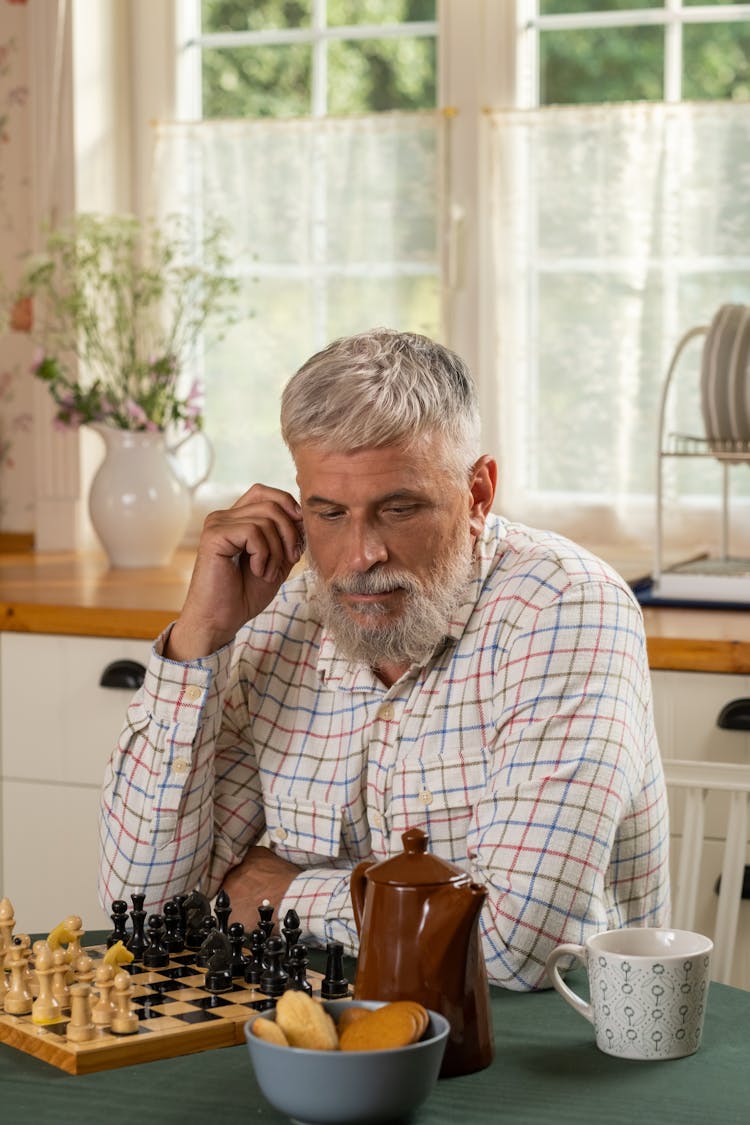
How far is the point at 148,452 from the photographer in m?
3.08

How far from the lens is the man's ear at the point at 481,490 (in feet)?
5.57

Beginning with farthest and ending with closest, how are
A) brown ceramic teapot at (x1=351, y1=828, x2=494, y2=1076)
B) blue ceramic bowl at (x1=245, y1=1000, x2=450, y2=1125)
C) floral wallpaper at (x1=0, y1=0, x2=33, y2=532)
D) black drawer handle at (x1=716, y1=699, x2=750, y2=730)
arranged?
floral wallpaper at (x1=0, y1=0, x2=33, y2=532), black drawer handle at (x1=716, y1=699, x2=750, y2=730), brown ceramic teapot at (x1=351, y1=828, x2=494, y2=1076), blue ceramic bowl at (x1=245, y1=1000, x2=450, y2=1125)

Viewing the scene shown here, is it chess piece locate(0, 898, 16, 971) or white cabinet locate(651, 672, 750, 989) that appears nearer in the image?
chess piece locate(0, 898, 16, 971)

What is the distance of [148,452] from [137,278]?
0.43m


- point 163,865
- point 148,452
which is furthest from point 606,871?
point 148,452

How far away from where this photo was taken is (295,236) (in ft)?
11.0

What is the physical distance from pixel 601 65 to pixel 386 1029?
97.2 inches

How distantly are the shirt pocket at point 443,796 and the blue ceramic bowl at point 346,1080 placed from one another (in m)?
0.59

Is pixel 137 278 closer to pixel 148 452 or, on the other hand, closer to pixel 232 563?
pixel 148 452

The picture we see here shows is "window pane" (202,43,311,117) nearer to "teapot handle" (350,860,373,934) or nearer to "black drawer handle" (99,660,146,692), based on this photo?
"black drawer handle" (99,660,146,692)

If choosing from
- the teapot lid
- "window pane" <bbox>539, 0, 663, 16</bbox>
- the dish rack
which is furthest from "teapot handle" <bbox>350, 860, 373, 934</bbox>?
"window pane" <bbox>539, 0, 663, 16</bbox>

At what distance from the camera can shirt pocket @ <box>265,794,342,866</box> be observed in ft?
5.59

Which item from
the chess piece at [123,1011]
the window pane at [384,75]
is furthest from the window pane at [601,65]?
the chess piece at [123,1011]

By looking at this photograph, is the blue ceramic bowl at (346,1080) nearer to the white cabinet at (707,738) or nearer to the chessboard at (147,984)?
the chessboard at (147,984)
